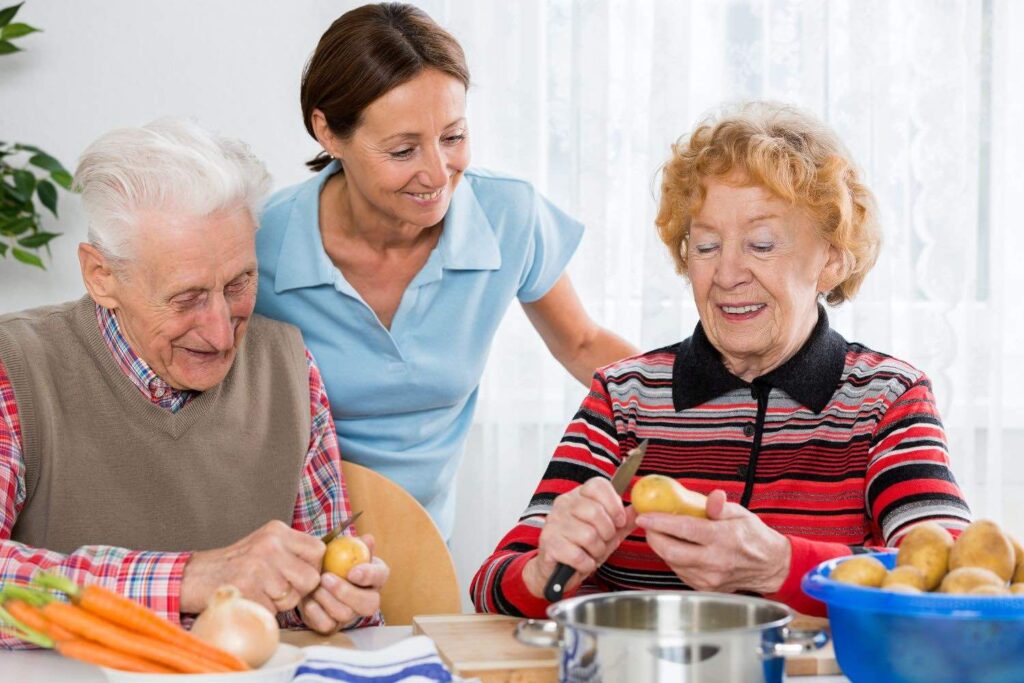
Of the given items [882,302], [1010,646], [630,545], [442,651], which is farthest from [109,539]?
[882,302]

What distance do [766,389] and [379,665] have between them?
A: 72 centimetres

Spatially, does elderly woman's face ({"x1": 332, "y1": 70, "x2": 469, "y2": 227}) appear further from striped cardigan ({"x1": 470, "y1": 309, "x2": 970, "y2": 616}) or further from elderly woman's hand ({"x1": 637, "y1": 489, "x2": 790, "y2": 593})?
elderly woman's hand ({"x1": 637, "y1": 489, "x2": 790, "y2": 593})

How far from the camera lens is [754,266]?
165 cm

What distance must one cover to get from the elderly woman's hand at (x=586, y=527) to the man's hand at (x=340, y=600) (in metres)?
0.24

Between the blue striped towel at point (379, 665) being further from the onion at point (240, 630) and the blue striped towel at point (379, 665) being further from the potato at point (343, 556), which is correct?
the potato at point (343, 556)

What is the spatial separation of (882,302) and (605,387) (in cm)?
152

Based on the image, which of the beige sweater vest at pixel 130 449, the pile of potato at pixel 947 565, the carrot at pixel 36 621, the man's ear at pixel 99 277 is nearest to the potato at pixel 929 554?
the pile of potato at pixel 947 565

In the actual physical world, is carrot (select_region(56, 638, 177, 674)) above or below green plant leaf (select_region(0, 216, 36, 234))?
below

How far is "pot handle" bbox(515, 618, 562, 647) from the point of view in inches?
39.2

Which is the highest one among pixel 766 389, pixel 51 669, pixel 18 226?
pixel 18 226

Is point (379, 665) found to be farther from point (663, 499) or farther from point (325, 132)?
point (325, 132)

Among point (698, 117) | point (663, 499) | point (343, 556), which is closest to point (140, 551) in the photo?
point (343, 556)

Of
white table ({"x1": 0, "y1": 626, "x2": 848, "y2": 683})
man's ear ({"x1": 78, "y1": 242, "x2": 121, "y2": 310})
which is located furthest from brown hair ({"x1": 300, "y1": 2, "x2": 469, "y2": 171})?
white table ({"x1": 0, "y1": 626, "x2": 848, "y2": 683})

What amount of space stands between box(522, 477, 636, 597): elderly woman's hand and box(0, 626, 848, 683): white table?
253 mm
